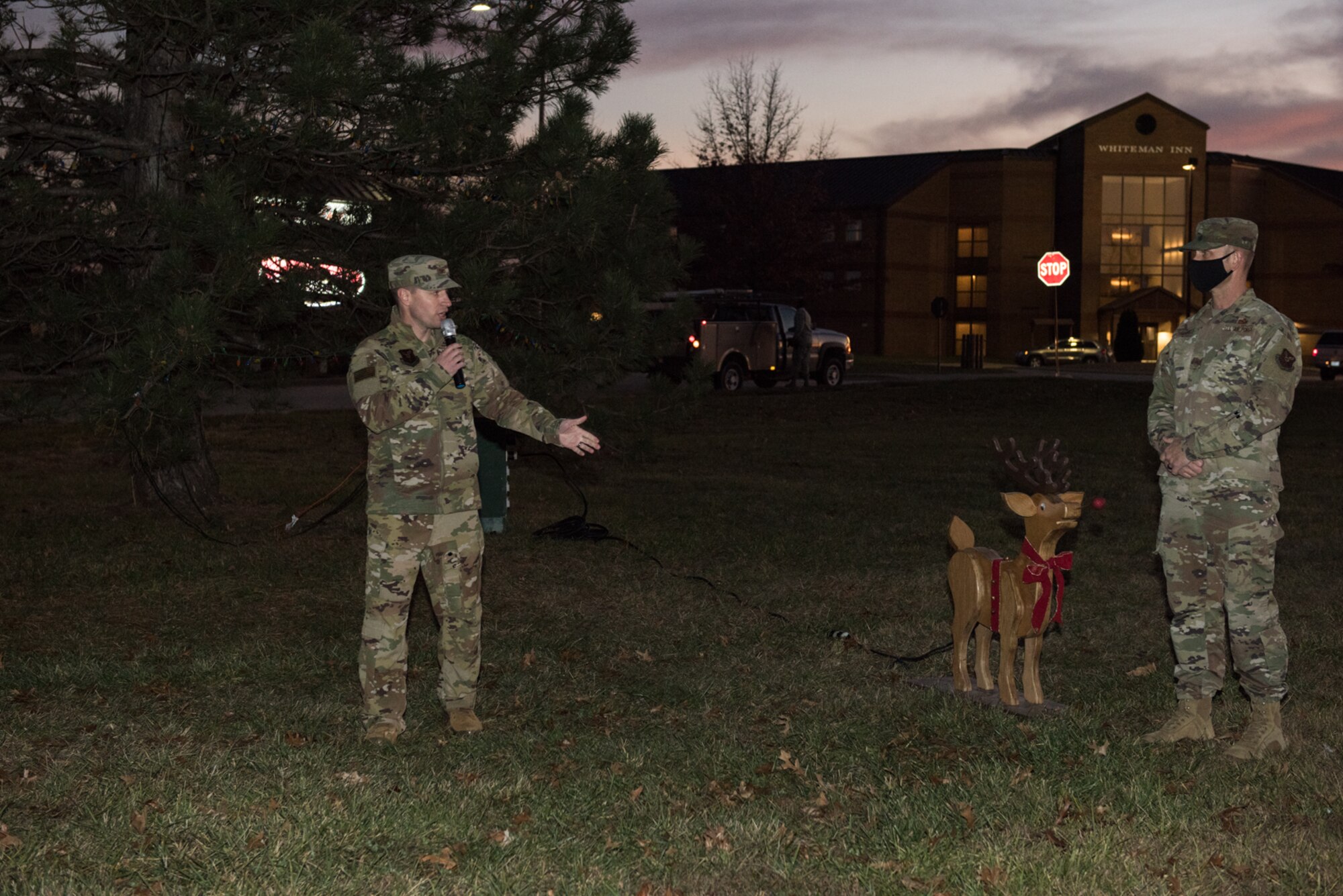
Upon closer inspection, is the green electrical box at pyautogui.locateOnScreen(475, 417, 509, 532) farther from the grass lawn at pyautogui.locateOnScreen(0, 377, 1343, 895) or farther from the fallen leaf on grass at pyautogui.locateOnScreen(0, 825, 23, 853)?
the fallen leaf on grass at pyautogui.locateOnScreen(0, 825, 23, 853)

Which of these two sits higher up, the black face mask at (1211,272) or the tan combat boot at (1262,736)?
the black face mask at (1211,272)

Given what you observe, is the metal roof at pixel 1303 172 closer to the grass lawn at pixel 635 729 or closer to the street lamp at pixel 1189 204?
the street lamp at pixel 1189 204

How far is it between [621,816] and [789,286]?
1822 inches

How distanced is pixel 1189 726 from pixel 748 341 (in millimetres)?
25566

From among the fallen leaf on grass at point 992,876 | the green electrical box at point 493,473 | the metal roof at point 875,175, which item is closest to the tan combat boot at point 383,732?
the fallen leaf on grass at point 992,876

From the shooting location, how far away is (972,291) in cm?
6706

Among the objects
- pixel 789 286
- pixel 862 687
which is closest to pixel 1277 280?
pixel 789 286

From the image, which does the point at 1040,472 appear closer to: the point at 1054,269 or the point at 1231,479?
the point at 1231,479

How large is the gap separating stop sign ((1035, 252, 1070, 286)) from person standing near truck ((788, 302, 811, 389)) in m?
35.6

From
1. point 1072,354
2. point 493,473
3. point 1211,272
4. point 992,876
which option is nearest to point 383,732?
point 992,876

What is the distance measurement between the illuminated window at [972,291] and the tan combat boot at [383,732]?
63193mm

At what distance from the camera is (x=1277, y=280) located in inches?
2618

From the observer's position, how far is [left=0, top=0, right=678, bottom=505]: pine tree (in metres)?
9.17

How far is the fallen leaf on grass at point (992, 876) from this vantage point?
14.8 feet
